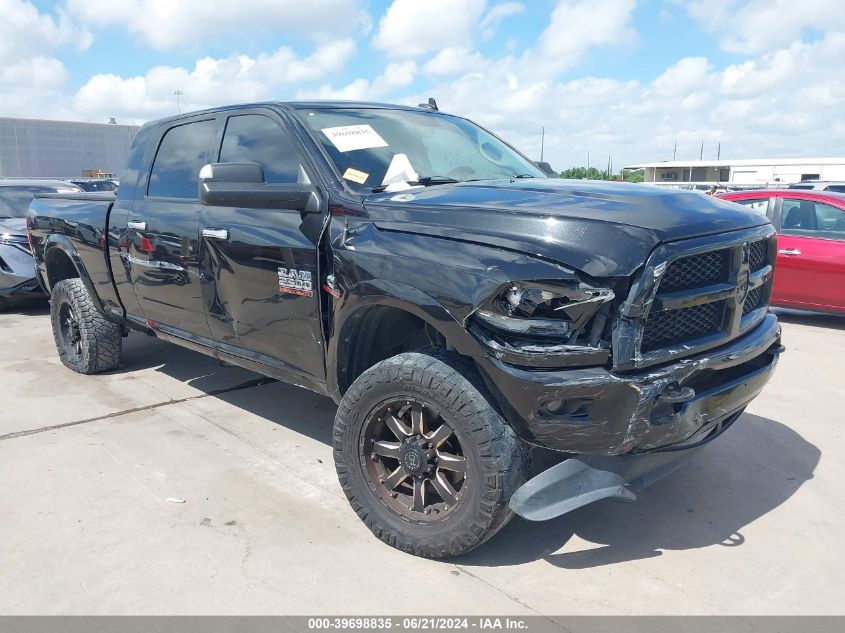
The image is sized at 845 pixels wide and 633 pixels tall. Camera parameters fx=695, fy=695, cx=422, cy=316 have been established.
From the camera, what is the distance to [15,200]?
Result: 940cm

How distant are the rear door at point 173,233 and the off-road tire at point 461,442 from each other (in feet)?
5.07

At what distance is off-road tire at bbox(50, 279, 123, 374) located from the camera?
5578 millimetres

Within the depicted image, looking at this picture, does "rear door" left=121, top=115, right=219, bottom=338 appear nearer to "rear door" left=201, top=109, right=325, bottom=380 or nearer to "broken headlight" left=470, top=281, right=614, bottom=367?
"rear door" left=201, top=109, right=325, bottom=380

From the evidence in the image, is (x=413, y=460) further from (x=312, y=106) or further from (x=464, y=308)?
(x=312, y=106)

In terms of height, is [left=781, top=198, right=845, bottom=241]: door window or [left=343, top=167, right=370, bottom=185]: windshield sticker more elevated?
[left=343, top=167, right=370, bottom=185]: windshield sticker

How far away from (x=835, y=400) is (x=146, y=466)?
4.76m

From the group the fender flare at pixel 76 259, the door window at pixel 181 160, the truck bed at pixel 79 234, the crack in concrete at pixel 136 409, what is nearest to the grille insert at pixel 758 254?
the door window at pixel 181 160

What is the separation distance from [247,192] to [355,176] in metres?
0.52

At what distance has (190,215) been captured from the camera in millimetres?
4137

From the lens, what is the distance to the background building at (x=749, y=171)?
44.2m

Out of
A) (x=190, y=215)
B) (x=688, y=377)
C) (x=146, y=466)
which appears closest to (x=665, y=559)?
(x=688, y=377)

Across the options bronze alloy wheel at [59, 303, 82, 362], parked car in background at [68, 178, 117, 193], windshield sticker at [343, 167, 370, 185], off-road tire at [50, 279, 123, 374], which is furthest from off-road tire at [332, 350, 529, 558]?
parked car in background at [68, 178, 117, 193]

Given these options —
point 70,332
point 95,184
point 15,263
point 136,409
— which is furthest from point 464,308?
point 95,184
